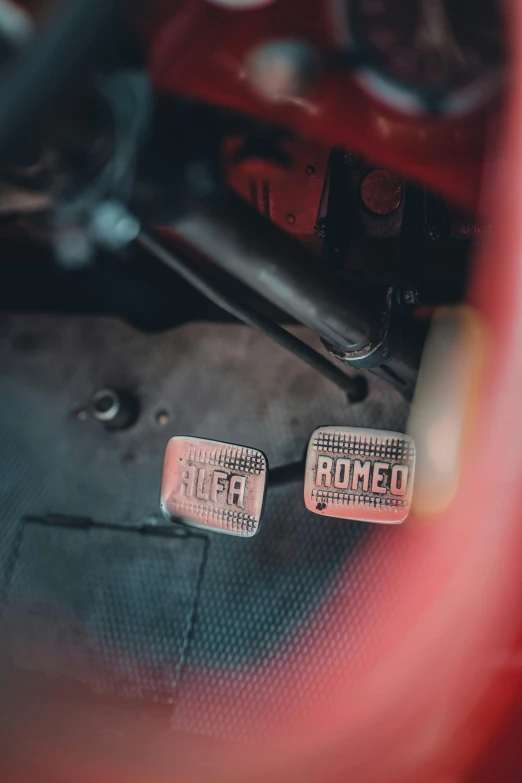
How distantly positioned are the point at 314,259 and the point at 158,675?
3.31ft

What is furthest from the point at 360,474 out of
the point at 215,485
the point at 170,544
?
the point at 170,544

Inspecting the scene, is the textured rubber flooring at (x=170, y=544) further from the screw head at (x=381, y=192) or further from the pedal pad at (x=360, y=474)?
the screw head at (x=381, y=192)

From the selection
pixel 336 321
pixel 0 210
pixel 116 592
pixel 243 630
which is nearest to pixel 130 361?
pixel 116 592

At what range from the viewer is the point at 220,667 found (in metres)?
1.33

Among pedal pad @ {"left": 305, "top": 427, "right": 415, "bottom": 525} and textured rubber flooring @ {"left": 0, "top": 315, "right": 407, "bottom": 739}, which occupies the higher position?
pedal pad @ {"left": 305, "top": 427, "right": 415, "bottom": 525}

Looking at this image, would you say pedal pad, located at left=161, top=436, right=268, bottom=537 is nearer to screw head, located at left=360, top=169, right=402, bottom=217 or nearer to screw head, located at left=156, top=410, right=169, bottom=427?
screw head, located at left=156, top=410, right=169, bottom=427

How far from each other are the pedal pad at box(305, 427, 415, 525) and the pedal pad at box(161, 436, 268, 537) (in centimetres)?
11

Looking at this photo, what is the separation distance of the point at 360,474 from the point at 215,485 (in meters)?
0.29

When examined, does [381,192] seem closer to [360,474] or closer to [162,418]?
[360,474]

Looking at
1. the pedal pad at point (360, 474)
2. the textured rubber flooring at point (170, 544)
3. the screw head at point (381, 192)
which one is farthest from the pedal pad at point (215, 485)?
the screw head at point (381, 192)

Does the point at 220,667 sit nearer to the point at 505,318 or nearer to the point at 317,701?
the point at 317,701

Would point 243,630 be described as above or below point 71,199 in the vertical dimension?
below

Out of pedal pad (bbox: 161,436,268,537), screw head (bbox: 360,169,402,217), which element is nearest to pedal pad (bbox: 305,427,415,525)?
pedal pad (bbox: 161,436,268,537)

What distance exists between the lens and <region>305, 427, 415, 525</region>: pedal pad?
1100 millimetres
